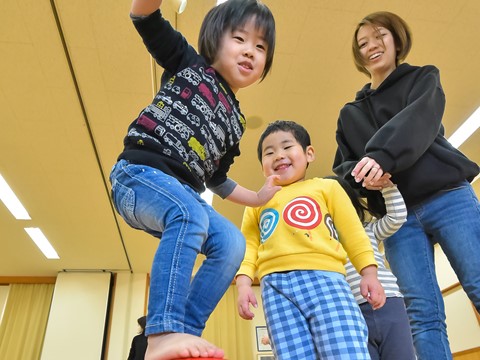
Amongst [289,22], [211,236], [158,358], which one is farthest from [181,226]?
[289,22]

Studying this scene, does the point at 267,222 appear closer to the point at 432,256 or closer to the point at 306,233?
the point at 306,233

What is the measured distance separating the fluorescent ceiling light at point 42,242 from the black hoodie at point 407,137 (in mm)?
5033

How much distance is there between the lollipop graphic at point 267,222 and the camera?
3.81ft

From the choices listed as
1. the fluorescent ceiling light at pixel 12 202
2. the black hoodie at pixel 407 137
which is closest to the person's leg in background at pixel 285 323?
the black hoodie at pixel 407 137

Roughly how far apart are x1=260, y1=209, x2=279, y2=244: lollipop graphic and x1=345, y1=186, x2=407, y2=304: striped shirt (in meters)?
0.35

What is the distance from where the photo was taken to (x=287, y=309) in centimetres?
100

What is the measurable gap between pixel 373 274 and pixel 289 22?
2.14 m

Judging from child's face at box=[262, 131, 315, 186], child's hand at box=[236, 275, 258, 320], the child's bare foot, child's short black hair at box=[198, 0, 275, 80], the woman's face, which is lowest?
the child's bare foot

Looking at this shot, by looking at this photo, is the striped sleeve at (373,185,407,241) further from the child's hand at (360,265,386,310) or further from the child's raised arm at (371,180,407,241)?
the child's hand at (360,265,386,310)

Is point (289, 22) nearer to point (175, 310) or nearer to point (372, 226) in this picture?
point (372, 226)

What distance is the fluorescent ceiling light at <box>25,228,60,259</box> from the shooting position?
5.28 m

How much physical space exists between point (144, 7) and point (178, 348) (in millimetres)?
765

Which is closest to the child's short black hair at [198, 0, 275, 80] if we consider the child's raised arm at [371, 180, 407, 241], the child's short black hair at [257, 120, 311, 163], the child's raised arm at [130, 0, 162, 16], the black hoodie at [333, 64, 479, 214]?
the child's raised arm at [130, 0, 162, 16]

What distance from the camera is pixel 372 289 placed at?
1019 mm
